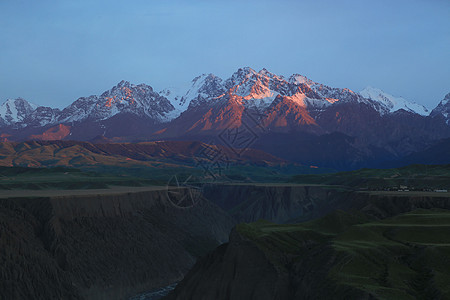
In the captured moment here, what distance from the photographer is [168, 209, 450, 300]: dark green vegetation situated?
68.1 meters

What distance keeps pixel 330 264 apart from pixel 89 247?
58.1 m

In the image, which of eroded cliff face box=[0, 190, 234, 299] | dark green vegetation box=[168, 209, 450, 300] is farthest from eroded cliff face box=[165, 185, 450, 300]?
eroded cliff face box=[0, 190, 234, 299]

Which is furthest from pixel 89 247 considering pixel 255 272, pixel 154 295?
pixel 255 272

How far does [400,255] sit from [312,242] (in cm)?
1532

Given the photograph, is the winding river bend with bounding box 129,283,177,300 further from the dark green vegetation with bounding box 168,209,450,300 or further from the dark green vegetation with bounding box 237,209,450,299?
the dark green vegetation with bounding box 237,209,450,299

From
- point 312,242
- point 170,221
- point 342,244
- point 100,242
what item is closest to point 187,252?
point 170,221

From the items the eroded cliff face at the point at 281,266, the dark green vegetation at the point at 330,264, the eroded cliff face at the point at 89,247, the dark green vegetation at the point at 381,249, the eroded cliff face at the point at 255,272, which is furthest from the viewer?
the eroded cliff face at the point at 89,247

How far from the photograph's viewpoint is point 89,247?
382 ft

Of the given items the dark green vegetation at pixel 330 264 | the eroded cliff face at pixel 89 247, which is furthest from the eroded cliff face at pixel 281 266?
the eroded cliff face at pixel 89 247

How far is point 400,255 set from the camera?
262 ft

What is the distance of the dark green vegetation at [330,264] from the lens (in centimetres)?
6806

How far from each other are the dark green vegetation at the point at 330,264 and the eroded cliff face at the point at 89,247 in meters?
24.4

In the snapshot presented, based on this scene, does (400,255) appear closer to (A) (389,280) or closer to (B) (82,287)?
(A) (389,280)

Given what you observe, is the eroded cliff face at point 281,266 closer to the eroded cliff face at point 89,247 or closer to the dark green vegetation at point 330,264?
the dark green vegetation at point 330,264
